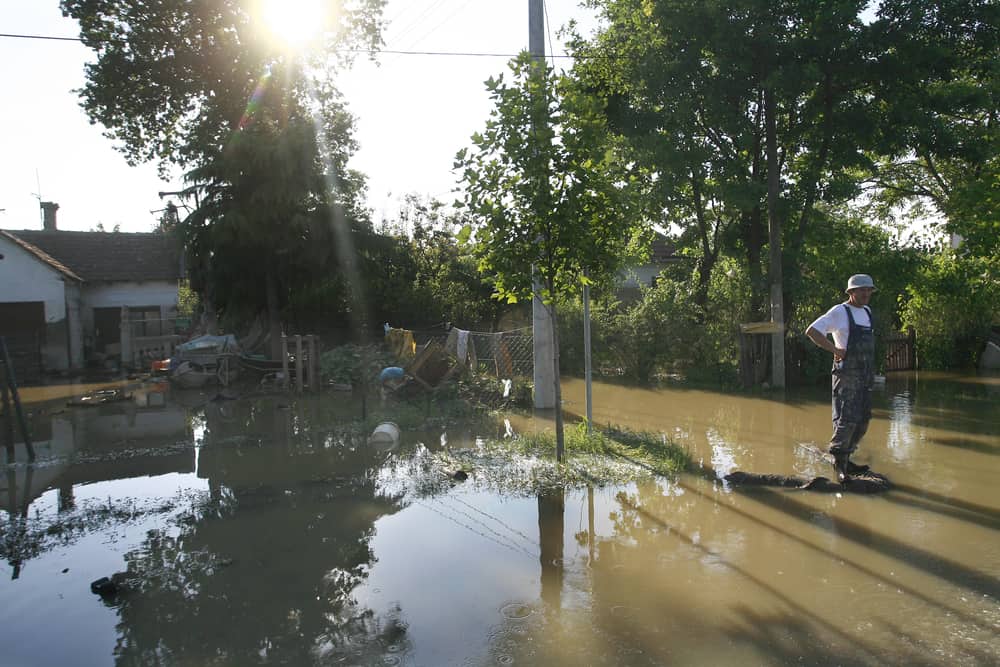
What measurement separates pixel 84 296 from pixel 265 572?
2668 centimetres

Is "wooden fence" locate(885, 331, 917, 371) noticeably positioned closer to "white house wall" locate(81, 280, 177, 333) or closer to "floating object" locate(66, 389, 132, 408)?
"floating object" locate(66, 389, 132, 408)

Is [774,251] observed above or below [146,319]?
above

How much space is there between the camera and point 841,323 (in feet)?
23.9

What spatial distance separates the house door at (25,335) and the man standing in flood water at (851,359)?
23353 mm

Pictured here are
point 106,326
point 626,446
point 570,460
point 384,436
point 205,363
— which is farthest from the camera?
point 106,326

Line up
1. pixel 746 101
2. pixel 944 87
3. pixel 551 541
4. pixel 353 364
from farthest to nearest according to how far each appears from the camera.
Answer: pixel 353 364
pixel 746 101
pixel 944 87
pixel 551 541

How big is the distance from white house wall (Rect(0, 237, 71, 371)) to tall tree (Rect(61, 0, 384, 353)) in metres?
5.84

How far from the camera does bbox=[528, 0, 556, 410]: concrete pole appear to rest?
11750mm

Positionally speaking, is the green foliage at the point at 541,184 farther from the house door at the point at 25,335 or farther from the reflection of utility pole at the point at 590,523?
the house door at the point at 25,335

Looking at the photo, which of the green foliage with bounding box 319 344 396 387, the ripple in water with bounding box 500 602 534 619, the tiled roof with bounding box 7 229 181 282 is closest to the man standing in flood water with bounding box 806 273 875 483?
the ripple in water with bounding box 500 602 534 619

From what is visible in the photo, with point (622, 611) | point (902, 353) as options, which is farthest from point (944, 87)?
point (622, 611)

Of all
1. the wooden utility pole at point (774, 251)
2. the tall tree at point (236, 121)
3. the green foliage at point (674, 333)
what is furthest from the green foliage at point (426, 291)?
the wooden utility pole at point (774, 251)

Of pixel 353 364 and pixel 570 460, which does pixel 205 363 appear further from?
pixel 570 460

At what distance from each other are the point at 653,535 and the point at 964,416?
8.37 meters
